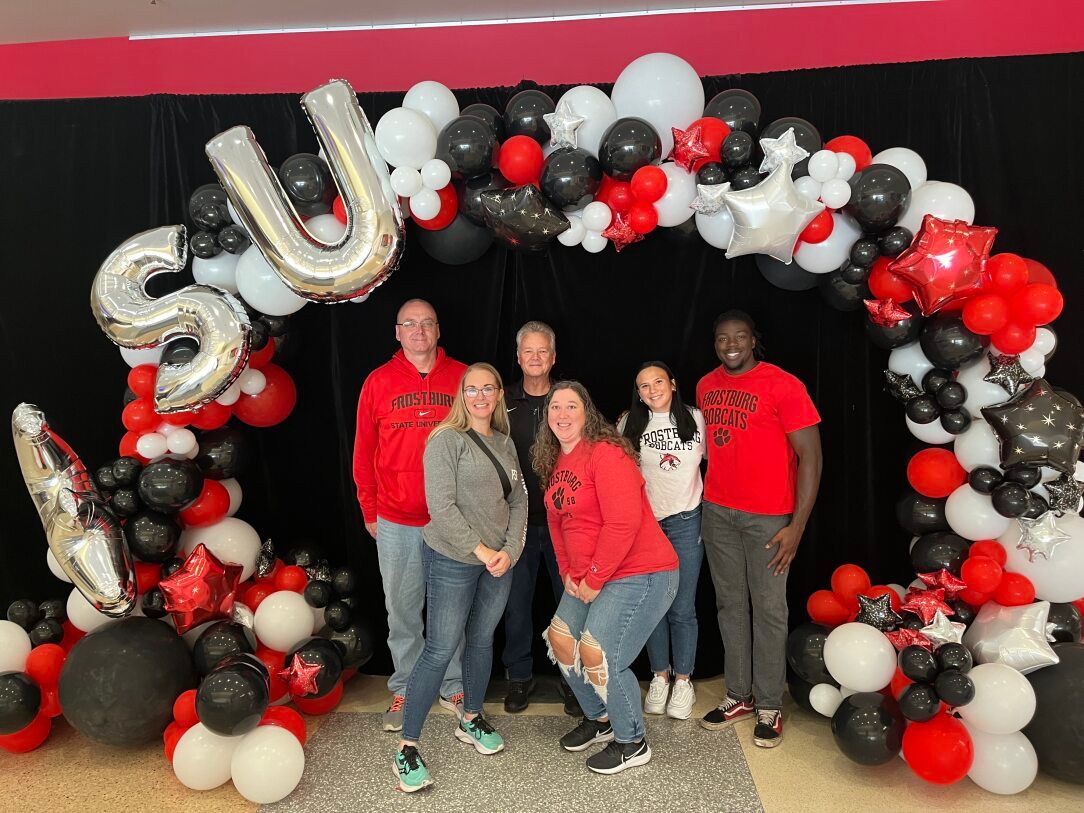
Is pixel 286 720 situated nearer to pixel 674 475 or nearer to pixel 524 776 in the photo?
pixel 524 776

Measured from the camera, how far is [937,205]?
8.00ft

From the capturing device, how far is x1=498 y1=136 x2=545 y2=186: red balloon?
8.01ft

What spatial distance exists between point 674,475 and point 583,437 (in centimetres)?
51

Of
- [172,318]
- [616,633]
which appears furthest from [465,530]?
[172,318]

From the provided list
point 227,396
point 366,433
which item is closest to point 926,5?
point 366,433

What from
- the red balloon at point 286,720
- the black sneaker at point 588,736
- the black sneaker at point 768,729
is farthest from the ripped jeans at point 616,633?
the red balloon at point 286,720

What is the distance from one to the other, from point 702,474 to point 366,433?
4.65 ft

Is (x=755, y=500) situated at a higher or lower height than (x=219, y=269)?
lower

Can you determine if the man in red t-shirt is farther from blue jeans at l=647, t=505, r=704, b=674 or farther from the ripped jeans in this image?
the ripped jeans

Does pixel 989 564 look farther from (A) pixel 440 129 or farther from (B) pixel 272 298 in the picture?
(B) pixel 272 298

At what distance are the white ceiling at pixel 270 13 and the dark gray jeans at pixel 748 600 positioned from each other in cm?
235

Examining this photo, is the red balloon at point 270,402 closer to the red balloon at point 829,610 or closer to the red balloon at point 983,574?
the red balloon at point 829,610

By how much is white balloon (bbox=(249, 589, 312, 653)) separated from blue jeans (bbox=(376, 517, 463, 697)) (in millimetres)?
365

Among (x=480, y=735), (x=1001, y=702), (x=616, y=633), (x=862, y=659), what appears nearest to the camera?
(x=1001, y=702)
